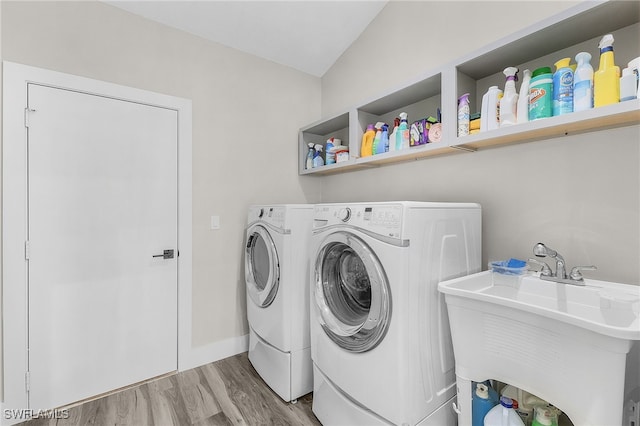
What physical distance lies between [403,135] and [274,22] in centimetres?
134

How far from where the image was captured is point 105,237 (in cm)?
190

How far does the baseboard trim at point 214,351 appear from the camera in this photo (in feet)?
7.28

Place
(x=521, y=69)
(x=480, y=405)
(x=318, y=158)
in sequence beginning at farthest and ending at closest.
A: (x=318, y=158), (x=521, y=69), (x=480, y=405)

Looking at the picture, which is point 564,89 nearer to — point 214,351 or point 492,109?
point 492,109

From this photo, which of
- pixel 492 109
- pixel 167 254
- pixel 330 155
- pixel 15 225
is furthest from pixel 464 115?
pixel 15 225

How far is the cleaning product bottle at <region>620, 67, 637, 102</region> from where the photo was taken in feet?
3.43

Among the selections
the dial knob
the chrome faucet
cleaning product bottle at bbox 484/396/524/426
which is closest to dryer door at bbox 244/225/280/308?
the dial knob

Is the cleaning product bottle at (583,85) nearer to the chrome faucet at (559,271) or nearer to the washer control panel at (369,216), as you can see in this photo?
Result: the chrome faucet at (559,271)

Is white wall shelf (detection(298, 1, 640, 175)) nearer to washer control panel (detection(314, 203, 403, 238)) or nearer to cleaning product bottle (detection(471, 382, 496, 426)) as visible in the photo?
washer control panel (detection(314, 203, 403, 238))

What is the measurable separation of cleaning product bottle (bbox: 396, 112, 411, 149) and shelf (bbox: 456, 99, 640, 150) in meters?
0.37

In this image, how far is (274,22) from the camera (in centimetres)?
226

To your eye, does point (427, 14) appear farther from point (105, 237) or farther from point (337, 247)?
point (105, 237)

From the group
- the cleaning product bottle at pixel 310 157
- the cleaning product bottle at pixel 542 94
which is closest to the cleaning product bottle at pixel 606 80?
the cleaning product bottle at pixel 542 94

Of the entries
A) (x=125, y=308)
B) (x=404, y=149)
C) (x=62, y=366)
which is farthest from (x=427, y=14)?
(x=62, y=366)
